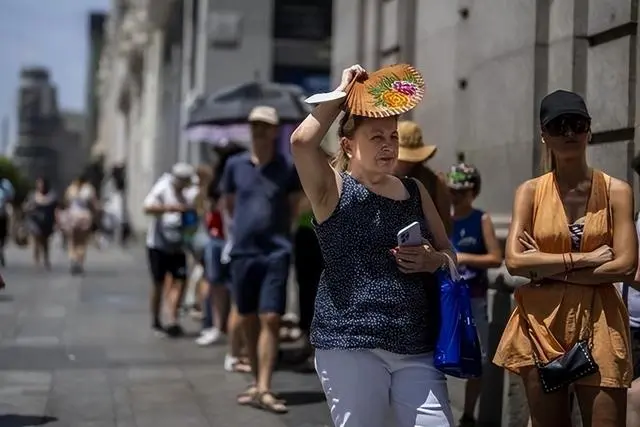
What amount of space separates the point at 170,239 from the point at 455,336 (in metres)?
7.41

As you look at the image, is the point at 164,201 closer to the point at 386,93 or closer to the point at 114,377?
the point at 114,377

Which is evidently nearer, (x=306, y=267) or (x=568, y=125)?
(x=568, y=125)

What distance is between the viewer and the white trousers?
13.9ft

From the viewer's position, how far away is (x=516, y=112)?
286 inches

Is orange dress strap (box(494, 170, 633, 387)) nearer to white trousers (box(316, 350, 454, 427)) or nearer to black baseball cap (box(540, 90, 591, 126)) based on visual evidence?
black baseball cap (box(540, 90, 591, 126))

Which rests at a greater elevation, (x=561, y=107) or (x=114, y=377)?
(x=561, y=107)

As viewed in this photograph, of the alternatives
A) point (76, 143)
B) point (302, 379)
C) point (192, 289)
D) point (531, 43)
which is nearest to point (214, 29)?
point (192, 289)

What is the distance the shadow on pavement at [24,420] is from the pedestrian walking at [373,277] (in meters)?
3.28

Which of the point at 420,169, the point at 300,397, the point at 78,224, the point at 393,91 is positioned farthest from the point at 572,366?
the point at 78,224

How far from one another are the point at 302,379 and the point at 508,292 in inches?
98.1

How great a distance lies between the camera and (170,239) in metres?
11.4

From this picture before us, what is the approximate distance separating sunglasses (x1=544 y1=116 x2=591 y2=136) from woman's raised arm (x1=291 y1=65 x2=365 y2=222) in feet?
2.65

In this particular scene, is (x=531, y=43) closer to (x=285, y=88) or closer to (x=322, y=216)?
(x=322, y=216)

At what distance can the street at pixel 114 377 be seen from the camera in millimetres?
7352
